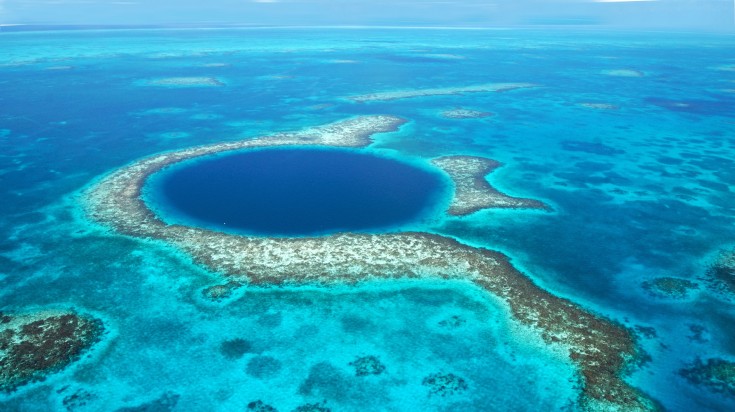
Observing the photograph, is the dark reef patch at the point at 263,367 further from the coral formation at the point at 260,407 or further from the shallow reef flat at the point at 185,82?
the shallow reef flat at the point at 185,82

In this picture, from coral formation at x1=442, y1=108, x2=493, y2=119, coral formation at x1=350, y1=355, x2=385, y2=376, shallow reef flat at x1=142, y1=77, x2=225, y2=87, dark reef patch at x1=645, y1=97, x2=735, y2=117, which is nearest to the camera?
coral formation at x1=350, y1=355, x2=385, y2=376

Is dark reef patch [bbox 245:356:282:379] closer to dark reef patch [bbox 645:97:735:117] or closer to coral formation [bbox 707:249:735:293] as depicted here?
coral formation [bbox 707:249:735:293]

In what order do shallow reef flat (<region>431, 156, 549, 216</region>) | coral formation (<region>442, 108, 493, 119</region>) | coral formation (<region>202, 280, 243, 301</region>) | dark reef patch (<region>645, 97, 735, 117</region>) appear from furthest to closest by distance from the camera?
dark reef patch (<region>645, 97, 735, 117</region>) < coral formation (<region>442, 108, 493, 119</region>) < shallow reef flat (<region>431, 156, 549, 216</region>) < coral formation (<region>202, 280, 243, 301</region>)

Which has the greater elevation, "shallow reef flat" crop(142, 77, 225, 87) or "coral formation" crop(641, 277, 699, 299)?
"shallow reef flat" crop(142, 77, 225, 87)

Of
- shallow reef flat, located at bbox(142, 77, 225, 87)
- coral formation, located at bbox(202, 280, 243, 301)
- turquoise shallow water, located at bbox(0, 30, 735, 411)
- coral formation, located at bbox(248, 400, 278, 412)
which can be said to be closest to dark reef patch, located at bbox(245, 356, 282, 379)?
A: turquoise shallow water, located at bbox(0, 30, 735, 411)

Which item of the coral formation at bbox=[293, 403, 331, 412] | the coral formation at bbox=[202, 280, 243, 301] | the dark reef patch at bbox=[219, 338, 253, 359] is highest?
the coral formation at bbox=[202, 280, 243, 301]

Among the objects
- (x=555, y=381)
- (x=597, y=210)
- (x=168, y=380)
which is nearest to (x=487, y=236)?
(x=597, y=210)
